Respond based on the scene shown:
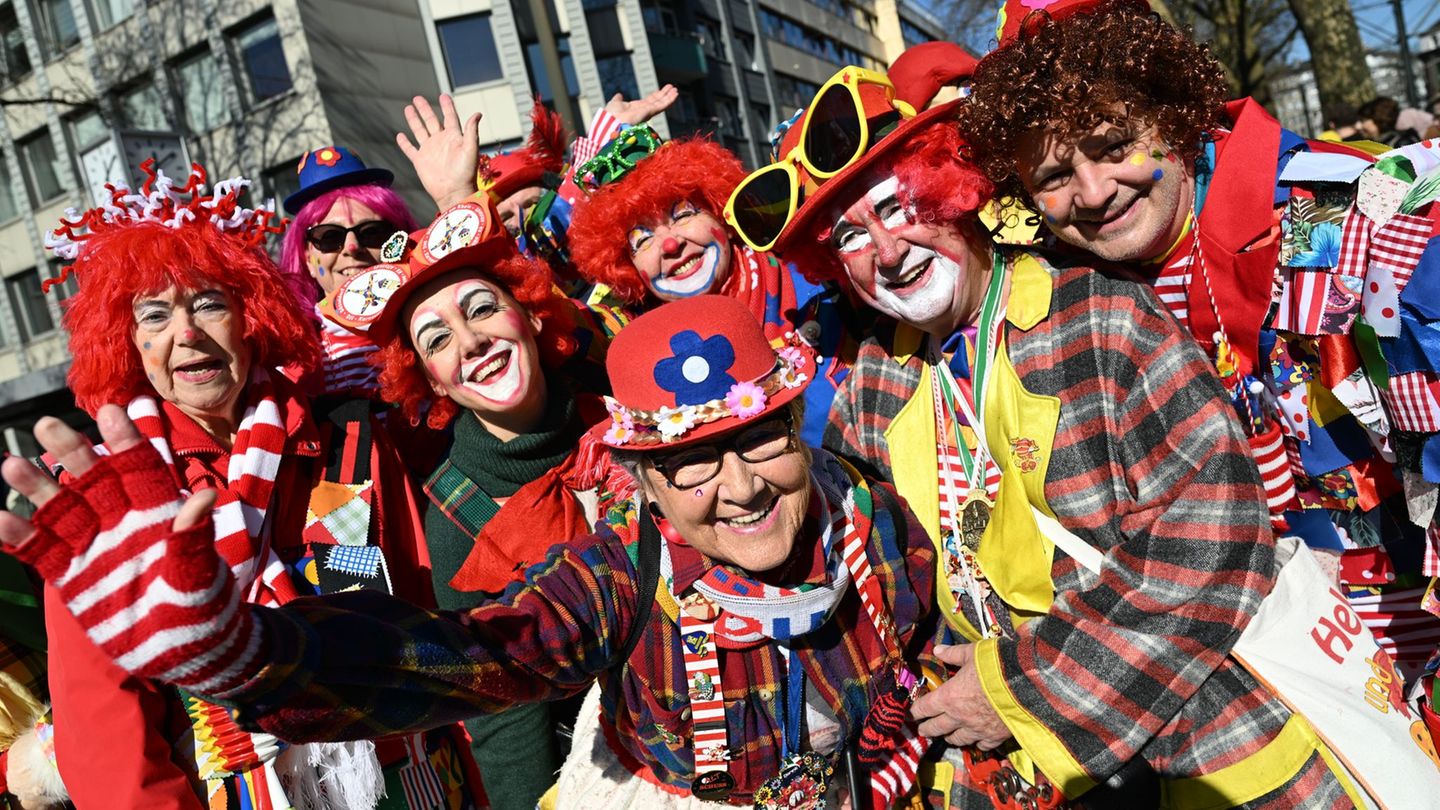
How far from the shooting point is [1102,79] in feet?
6.86

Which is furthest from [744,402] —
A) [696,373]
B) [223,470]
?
[223,470]

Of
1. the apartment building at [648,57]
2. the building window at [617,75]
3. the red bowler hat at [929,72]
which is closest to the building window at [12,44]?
the apartment building at [648,57]

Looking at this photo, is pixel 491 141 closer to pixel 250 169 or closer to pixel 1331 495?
pixel 250 169

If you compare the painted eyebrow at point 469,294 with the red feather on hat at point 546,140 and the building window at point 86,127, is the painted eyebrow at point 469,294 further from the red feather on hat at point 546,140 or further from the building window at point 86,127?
the building window at point 86,127

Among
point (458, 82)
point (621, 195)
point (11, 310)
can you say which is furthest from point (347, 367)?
point (11, 310)

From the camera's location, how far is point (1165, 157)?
2135 mm

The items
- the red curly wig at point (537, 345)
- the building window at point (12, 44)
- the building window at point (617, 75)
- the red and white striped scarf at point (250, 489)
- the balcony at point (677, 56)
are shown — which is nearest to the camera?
the red and white striped scarf at point (250, 489)

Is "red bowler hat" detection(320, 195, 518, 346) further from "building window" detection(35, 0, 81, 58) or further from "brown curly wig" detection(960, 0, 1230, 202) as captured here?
"building window" detection(35, 0, 81, 58)

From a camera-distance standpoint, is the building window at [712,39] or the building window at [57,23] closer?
the building window at [57,23]

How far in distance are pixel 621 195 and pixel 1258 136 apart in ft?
6.94

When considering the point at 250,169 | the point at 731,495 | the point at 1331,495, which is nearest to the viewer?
the point at 731,495

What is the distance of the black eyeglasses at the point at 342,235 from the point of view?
4.11 meters

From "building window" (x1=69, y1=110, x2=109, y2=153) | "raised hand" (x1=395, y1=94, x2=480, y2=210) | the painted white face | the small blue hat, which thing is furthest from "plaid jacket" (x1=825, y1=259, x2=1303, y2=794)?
"building window" (x1=69, y1=110, x2=109, y2=153)

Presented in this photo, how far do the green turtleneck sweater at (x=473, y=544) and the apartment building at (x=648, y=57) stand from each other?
17.8 feet
